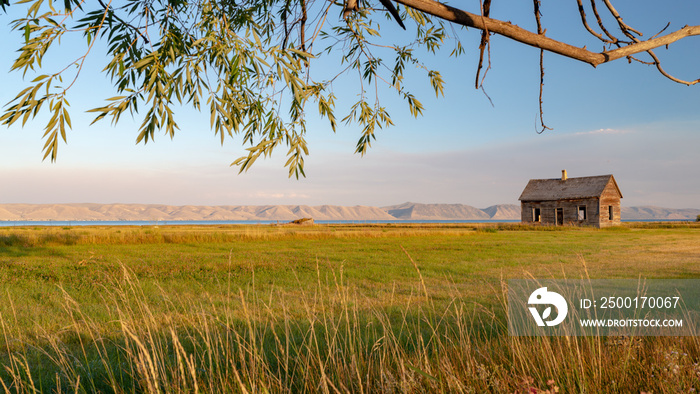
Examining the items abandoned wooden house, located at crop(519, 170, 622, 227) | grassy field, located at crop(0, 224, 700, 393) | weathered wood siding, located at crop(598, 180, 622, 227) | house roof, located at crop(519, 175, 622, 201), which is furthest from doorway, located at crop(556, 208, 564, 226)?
grassy field, located at crop(0, 224, 700, 393)

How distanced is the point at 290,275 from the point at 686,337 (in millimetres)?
7499

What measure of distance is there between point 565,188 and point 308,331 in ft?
144

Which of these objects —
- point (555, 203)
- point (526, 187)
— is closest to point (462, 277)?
point (555, 203)

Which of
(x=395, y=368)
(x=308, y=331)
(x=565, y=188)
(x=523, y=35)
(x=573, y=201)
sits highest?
(x=565, y=188)

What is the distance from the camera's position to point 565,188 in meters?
41.1

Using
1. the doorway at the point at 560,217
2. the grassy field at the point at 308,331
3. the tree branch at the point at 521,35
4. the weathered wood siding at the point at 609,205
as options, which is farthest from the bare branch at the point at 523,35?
the doorway at the point at 560,217

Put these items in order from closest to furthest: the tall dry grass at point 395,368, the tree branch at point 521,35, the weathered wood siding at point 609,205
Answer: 1. the tree branch at point 521,35
2. the tall dry grass at point 395,368
3. the weathered wood siding at point 609,205

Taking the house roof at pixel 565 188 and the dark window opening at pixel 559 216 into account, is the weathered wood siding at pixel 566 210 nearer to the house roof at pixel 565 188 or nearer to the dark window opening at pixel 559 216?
the dark window opening at pixel 559 216

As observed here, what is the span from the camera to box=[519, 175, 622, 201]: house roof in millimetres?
38531

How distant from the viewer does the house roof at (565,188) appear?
126 ft

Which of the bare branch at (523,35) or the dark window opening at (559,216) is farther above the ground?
the bare branch at (523,35)

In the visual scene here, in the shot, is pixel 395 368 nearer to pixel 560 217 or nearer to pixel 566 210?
pixel 566 210

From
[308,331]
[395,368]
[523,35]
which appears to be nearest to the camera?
[523,35]

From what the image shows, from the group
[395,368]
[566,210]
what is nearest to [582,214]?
[566,210]
